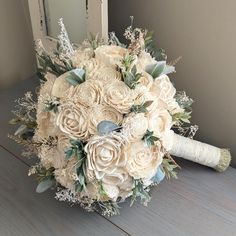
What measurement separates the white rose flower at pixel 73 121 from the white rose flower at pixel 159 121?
121mm

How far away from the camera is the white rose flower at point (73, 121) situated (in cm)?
58

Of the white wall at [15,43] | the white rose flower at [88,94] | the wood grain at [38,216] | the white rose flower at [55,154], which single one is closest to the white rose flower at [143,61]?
the white rose flower at [88,94]

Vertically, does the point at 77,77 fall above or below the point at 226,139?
above

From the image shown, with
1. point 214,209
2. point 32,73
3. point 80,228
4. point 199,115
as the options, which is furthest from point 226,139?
point 32,73

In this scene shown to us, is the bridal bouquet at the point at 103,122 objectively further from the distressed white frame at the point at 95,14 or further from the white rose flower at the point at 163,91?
the distressed white frame at the point at 95,14

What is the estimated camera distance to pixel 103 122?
0.57 m

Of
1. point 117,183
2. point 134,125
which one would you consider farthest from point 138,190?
point 134,125

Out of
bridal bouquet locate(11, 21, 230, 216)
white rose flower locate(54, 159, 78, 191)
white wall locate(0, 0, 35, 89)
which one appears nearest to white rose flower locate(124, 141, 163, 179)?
bridal bouquet locate(11, 21, 230, 216)

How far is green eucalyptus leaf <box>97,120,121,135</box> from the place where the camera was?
0.56 meters

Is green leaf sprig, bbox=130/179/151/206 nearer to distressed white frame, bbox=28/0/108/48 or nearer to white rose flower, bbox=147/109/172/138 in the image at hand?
white rose flower, bbox=147/109/172/138

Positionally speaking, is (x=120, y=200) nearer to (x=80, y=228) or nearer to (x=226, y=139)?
(x=80, y=228)

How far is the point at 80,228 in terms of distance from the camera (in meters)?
0.67

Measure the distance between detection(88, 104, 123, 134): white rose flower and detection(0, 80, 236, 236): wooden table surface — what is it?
24cm

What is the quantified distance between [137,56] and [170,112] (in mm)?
135
